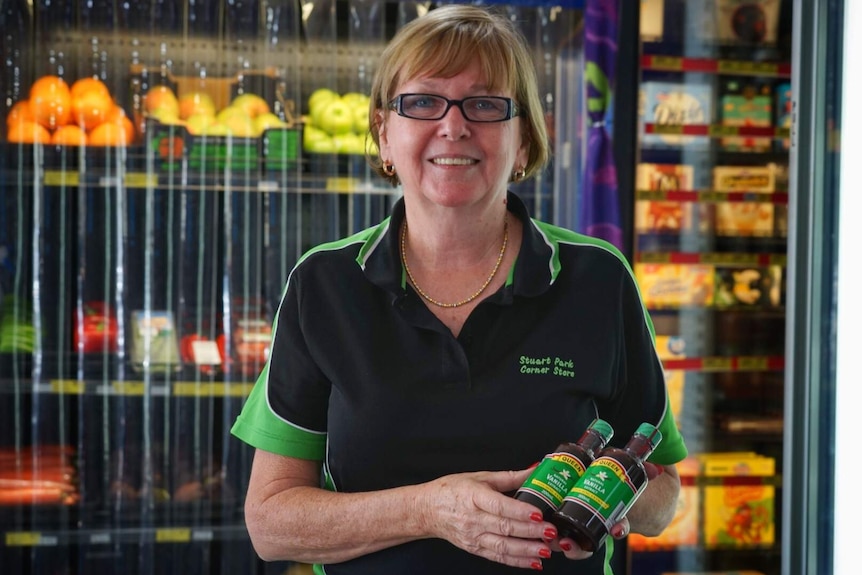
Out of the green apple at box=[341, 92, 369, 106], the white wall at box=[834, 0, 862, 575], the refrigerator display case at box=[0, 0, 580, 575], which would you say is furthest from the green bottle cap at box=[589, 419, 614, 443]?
the green apple at box=[341, 92, 369, 106]

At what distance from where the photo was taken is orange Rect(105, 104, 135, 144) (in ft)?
9.34

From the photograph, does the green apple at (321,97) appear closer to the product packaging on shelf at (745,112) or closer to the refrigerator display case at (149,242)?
the refrigerator display case at (149,242)

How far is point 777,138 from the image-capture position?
3246 millimetres

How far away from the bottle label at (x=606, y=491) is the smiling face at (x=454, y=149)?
0.42 m

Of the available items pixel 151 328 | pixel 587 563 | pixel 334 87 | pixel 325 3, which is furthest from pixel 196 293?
pixel 587 563

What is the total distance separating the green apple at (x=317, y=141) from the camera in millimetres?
2918

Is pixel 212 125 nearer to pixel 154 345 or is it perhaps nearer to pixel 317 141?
pixel 317 141

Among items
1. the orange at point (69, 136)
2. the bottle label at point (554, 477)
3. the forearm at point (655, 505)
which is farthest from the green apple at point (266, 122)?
the bottle label at point (554, 477)

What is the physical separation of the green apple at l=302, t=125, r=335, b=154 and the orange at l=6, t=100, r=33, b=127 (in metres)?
0.85

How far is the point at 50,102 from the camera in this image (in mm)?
2807

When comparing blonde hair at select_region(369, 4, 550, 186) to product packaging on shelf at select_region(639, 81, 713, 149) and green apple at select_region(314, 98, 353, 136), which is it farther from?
product packaging on shelf at select_region(639, 81, 713, 149)

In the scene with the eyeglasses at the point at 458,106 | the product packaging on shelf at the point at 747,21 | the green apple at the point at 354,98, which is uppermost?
the product packaging on shelf at the point at 747,21

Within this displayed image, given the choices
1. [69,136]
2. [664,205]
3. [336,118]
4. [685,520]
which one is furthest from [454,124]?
[685,520]

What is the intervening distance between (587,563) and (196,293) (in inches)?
77.0
